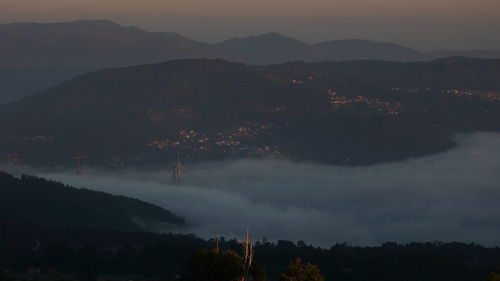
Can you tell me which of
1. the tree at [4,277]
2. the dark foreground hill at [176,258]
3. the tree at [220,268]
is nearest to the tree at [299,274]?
the tree at [220,268]

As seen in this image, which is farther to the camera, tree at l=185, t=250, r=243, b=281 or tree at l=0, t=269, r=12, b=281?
tree at l=0, t=269, r=12, b=281

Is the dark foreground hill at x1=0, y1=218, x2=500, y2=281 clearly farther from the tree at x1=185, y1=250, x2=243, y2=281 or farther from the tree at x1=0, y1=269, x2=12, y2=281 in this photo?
the tree at x1=185, y1=250, x2=243, y2=281

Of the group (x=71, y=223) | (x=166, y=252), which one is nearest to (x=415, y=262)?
(x=166, y=252)

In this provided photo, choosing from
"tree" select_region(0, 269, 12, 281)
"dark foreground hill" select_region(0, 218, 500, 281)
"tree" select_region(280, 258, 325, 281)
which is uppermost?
"dark foreground hill" select_region(0, 218, 500, 281)

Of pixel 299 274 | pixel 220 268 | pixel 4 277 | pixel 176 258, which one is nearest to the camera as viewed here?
pixel 220 268

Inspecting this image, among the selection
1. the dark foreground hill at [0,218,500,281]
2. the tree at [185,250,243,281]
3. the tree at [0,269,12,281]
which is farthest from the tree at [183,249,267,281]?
the dark foreground hill at [0,218,500,281]

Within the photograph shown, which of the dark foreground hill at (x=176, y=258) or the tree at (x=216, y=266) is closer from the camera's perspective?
the tree at (x=216, y=266)

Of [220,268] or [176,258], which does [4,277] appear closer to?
[176,258]

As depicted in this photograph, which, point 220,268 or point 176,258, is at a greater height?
point 176,258

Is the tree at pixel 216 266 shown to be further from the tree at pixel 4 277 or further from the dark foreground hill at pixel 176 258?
→ the dark foreground hill at pixel 176 258

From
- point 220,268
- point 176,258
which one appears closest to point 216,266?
point 220,268

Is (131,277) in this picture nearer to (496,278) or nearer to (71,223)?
(71,223)
